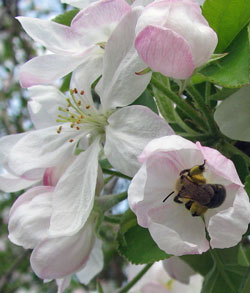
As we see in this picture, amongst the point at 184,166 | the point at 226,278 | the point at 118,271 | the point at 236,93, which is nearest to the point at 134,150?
the point at 184,166

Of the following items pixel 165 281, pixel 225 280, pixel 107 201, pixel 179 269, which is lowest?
pixel 165 281

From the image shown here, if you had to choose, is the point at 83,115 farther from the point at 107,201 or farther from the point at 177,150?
the point at 177,150

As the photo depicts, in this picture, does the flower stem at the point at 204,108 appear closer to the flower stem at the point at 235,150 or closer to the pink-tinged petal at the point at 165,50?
the flower stem at the point at 235,150

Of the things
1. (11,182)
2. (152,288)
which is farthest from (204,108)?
(152,288)

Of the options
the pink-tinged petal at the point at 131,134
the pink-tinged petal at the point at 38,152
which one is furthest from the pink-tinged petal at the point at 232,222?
the pink-tinged petal at the point at 38,152

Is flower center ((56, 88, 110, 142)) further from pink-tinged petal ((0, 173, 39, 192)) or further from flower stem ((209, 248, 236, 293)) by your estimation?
flower stem ((209, 248, 236, 293))

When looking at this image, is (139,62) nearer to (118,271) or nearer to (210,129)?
(210,129)

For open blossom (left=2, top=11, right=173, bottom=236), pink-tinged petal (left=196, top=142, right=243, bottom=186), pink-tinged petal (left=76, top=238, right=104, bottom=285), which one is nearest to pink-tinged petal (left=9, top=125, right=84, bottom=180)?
open blossom (left=2, top=11, right=173, bottom=236)
